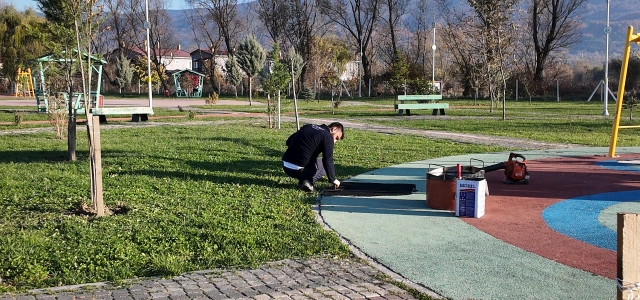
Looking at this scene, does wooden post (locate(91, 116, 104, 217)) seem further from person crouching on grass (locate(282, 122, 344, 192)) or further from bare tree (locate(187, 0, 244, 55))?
bare tree (locate(187, 0, 244, 55))

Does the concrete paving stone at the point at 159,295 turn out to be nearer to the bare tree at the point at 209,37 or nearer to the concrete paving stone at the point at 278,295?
the concrete paving stone at the point at 278,295

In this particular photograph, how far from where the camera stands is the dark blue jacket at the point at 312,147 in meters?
9.03

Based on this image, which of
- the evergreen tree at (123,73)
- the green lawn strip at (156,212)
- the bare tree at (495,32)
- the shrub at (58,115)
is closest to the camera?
the green lawn strip at (156,212)

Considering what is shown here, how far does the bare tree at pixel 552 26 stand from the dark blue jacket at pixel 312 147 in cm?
5052

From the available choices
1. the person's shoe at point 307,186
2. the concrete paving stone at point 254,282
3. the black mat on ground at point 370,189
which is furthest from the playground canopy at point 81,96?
the concrete paving stone at point 254,282

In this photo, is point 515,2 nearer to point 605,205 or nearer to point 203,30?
point 605,205

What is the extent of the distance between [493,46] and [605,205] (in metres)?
23.6

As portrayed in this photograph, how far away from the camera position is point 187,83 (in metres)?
61.3

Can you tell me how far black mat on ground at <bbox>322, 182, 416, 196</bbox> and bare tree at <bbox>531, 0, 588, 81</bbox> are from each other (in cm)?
5005

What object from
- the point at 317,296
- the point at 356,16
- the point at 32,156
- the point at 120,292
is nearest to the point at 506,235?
the point at 317,296

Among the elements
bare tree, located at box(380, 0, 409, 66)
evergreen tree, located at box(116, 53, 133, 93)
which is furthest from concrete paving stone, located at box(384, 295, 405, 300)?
evergreen tree, located at box(116, 53, 133, 93)

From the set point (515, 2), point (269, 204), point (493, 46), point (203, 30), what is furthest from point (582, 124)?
point (203, 30)

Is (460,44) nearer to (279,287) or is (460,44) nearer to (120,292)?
(279,287)

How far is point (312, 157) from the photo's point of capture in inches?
369
